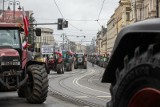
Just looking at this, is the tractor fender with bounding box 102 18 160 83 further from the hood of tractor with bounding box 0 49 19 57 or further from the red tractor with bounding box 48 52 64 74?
the red tractor with bounding box 48 52 64 74

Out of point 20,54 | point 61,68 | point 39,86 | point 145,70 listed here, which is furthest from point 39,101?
point 61,68

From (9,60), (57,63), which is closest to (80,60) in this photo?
(57,63)

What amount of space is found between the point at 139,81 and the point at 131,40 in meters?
0.49

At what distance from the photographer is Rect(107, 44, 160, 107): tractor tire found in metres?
2.88

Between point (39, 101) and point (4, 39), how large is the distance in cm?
238

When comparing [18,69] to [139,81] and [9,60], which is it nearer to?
[9,60]

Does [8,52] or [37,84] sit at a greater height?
[8,52]

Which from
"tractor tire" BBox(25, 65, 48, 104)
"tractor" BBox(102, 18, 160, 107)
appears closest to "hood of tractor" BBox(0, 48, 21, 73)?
"tractor tire" BBox(25, 65, 48, 104)

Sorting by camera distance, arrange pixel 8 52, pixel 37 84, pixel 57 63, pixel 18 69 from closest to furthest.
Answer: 1. pixel 37 84
2. pixel 8 52
3. pixel 18 69
4. pixel 57 63

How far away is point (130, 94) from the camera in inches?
127

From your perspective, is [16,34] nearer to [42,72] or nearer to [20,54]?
[20,54]

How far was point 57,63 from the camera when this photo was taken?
45750mm

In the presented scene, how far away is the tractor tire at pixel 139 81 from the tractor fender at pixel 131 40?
11 centimetres

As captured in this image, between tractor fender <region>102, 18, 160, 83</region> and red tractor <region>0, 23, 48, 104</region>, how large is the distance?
30.1 feet
